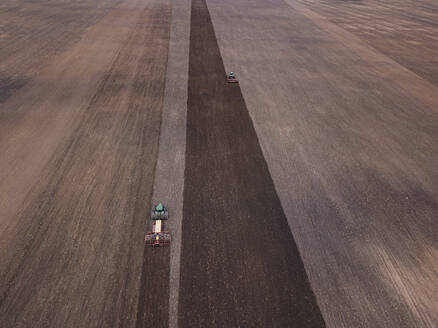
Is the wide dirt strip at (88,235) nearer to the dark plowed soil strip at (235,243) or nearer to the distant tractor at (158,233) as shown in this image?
the distant tractor at (158,233)

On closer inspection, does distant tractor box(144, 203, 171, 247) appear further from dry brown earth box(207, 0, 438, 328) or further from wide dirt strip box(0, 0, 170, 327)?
dry brown earth box(207, 0, 438, 328)

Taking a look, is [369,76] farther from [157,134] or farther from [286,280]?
[286,280]

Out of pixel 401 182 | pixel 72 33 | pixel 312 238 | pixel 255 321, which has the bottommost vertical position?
pixel 255 321

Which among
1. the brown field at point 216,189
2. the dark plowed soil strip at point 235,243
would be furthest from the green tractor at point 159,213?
the dark plowed soil strip at point 235,243

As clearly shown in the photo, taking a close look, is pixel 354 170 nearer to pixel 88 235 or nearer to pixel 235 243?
pixel 235 243

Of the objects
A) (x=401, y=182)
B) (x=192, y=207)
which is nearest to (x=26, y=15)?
(x=192, y=207)

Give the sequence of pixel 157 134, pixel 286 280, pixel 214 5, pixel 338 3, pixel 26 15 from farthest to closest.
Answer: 1. pixel 338 3
2. pixel 214 5
3. pixel 26 15
4. pixel 157 134
5. pixel 286 280

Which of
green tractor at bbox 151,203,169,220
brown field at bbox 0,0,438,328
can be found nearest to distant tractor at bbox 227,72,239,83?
brown field at bbox 0,0,438,328
